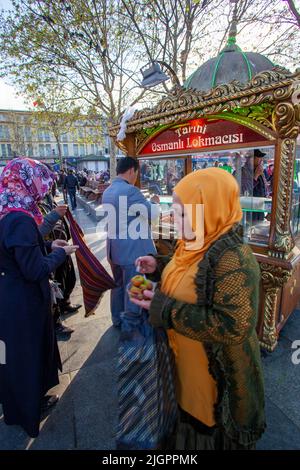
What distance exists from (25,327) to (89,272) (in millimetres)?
927

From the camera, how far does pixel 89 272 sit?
2660mm

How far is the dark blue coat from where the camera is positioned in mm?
1681

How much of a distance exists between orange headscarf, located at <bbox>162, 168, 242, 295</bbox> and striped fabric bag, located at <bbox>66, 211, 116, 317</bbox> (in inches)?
61.5

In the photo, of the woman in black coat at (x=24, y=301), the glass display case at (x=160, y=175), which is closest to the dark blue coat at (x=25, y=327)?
the woman in black coat at (x=24, y=301)

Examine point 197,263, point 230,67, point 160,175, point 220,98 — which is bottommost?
point 197,263

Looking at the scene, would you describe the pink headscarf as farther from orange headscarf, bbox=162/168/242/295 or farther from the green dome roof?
the green dome roof

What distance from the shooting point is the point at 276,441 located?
1.85 m

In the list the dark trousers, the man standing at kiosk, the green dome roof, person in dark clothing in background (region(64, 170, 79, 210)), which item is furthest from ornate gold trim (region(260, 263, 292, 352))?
the dark trousers

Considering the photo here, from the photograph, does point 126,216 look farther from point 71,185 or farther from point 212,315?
point 71,185

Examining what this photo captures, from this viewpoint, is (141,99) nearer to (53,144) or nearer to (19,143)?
(19,143)

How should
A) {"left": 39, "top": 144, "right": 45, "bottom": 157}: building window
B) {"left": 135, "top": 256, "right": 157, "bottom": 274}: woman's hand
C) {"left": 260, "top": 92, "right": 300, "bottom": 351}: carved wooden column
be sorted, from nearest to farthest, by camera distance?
{"left": 135, "top": 256, "right": 157, "bottom": 274}: woman's hand
{"left": 260, "top": 92, "right": 300, "bottom": 351}: carved wooden column
{"left": 39, "top": 144, "right": 45, "bottom": 157}: building window

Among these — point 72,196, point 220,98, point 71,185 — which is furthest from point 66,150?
point 220,98

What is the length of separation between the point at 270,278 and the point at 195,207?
1.73 meters

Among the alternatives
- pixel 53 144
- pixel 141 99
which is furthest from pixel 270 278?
pixel 53 144
